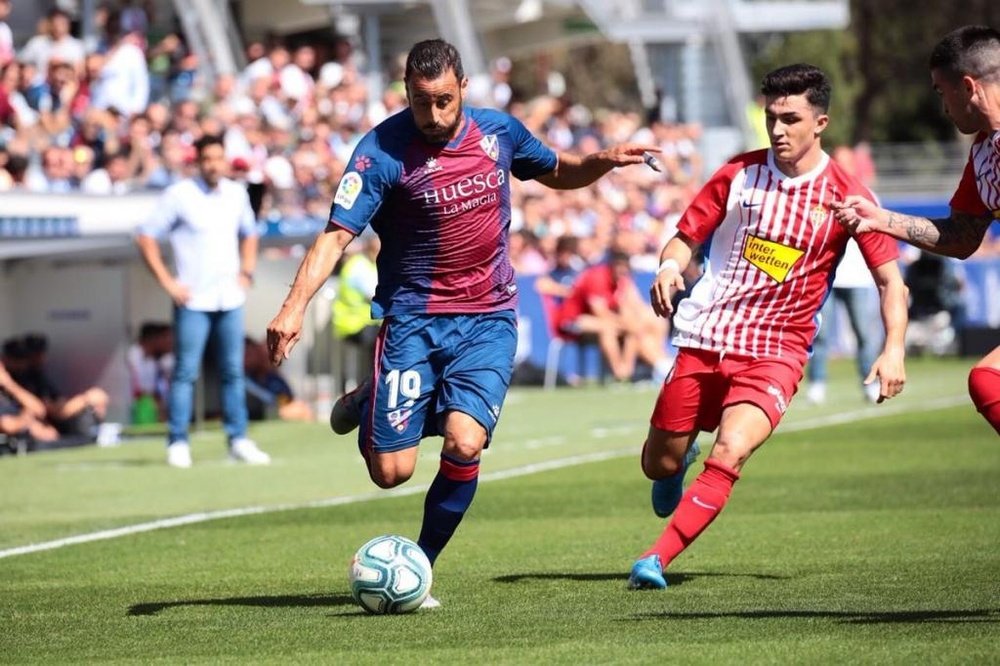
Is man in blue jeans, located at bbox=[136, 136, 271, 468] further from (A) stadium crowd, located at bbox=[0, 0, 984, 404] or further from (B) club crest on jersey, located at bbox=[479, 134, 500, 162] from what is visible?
(B) club crest on jersey, located at bbox=[479, 134, 500, 162]

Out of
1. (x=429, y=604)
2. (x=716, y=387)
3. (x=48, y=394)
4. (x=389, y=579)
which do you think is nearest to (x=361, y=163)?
(x=389, y=579)

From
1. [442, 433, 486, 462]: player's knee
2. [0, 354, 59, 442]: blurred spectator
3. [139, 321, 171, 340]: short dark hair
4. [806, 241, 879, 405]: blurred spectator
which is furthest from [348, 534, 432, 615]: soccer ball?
[139, 321, 171, 340]: short dark hair

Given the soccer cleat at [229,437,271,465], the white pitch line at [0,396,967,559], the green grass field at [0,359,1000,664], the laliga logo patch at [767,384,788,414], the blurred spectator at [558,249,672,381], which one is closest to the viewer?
the green grass field at [0,359,1000,664]

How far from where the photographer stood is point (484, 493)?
12367 mm

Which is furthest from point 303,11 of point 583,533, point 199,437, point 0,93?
point 583,533

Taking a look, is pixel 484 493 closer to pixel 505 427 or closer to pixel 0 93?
pixel 505 427

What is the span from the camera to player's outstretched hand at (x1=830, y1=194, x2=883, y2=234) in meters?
7.09

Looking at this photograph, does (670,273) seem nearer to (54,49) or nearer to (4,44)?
(4,44)

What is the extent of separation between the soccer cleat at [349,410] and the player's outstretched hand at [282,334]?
3.15 ft

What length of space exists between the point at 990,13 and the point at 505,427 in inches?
1864

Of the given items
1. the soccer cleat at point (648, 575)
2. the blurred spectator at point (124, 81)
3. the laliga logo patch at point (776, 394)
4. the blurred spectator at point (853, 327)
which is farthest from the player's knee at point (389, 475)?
the blurred spectator at point (124, 81)

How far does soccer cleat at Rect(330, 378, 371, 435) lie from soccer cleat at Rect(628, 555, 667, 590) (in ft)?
4.43

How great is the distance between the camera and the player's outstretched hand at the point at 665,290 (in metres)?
7.90

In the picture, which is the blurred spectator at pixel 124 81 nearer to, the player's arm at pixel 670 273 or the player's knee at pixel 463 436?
the player's arm at pixel 670 273
